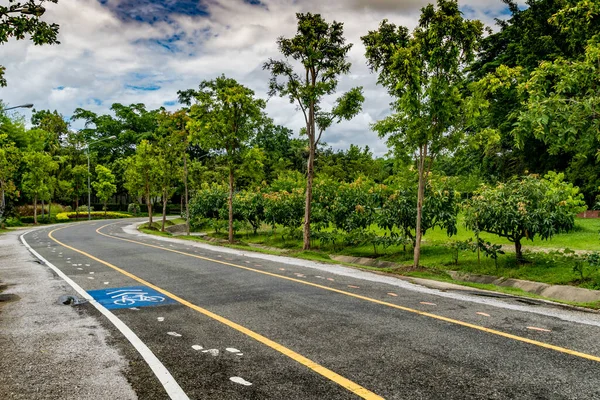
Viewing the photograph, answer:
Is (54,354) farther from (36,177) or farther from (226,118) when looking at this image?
(36,177)

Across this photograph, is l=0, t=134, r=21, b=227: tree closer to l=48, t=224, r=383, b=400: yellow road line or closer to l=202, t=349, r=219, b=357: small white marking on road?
l=48, t=224, r=383, b=400: yellow road line

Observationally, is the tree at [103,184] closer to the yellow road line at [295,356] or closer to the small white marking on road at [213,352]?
the yellow road line at [295,356]

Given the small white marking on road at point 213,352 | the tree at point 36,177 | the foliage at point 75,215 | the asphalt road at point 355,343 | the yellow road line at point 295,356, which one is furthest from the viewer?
the foliage at point 75,215

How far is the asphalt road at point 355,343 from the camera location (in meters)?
4.23

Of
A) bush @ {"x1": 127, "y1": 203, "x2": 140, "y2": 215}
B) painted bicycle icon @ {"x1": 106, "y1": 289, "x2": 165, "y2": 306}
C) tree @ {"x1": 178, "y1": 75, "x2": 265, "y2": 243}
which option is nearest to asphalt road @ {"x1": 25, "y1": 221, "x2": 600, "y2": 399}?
painted bicycle icon @ {"x1": 106, "y1": 289, "x2": 165, "y2": 306}

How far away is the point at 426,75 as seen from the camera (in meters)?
13.5

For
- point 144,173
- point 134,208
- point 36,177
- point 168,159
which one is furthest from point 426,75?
point 134,208

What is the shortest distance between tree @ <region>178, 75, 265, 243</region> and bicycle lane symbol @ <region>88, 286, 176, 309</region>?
52.6 feet

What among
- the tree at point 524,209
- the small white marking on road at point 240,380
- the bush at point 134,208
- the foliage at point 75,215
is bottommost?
the foliage at point 75,215

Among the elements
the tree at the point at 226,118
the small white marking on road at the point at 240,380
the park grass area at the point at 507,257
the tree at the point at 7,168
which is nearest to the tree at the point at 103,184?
the tree at the point at 7,168

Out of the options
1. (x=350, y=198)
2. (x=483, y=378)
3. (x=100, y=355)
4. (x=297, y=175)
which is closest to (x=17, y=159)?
(x=297, y=175)

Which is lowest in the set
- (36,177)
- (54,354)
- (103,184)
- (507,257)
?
(54,354)

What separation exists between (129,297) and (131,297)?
0.04 metres

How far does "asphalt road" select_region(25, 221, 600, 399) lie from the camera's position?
13.9ft
